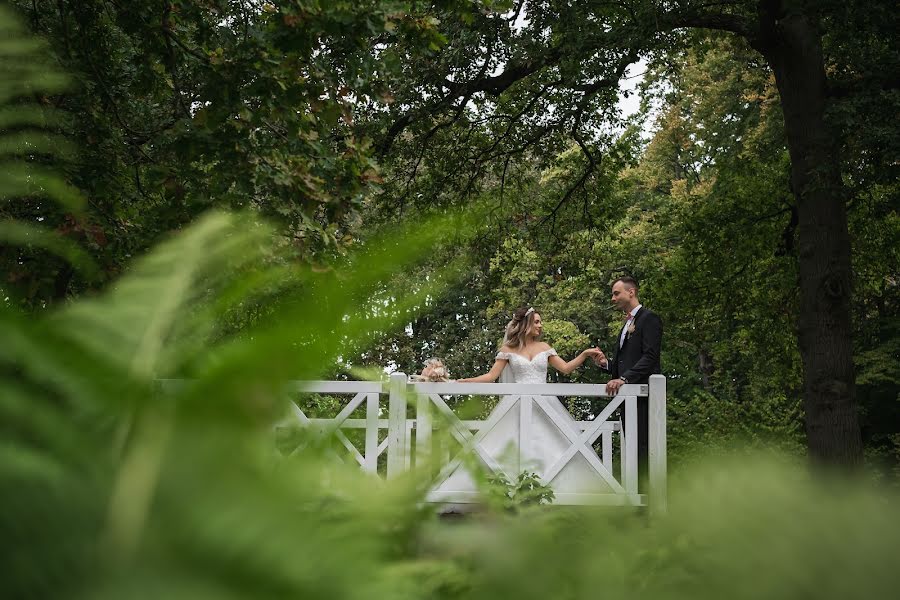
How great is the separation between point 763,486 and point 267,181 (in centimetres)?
513

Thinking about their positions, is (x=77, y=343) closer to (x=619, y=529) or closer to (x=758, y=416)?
(x=619, y=529)

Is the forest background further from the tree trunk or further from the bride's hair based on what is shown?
the bride's hair

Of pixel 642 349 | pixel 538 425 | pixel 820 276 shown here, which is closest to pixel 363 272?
pixel 538 425

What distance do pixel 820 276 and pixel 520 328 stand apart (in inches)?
147

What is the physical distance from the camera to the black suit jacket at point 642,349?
8.55m

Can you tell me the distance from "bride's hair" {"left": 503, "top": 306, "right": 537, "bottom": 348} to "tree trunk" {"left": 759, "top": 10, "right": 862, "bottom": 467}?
3.40 m

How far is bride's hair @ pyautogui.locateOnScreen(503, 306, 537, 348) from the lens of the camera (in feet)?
31.0

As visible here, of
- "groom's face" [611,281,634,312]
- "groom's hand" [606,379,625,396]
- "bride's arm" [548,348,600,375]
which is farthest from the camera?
"groom's face" [611,281,634,312]

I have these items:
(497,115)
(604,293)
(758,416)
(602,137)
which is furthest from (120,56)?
(604,293)

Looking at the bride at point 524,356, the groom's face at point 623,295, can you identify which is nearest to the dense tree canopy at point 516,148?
the bride at point 524,356

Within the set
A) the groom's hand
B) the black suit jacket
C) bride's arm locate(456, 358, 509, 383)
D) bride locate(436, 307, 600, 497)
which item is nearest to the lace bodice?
bride locate(436, 307, 600, 497)

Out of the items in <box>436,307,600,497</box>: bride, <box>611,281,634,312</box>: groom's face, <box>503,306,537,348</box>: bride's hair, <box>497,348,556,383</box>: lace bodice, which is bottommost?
<box>436,307,600,497</box>: bride

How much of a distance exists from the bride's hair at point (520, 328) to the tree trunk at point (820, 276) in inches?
134

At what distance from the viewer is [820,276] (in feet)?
34.6
